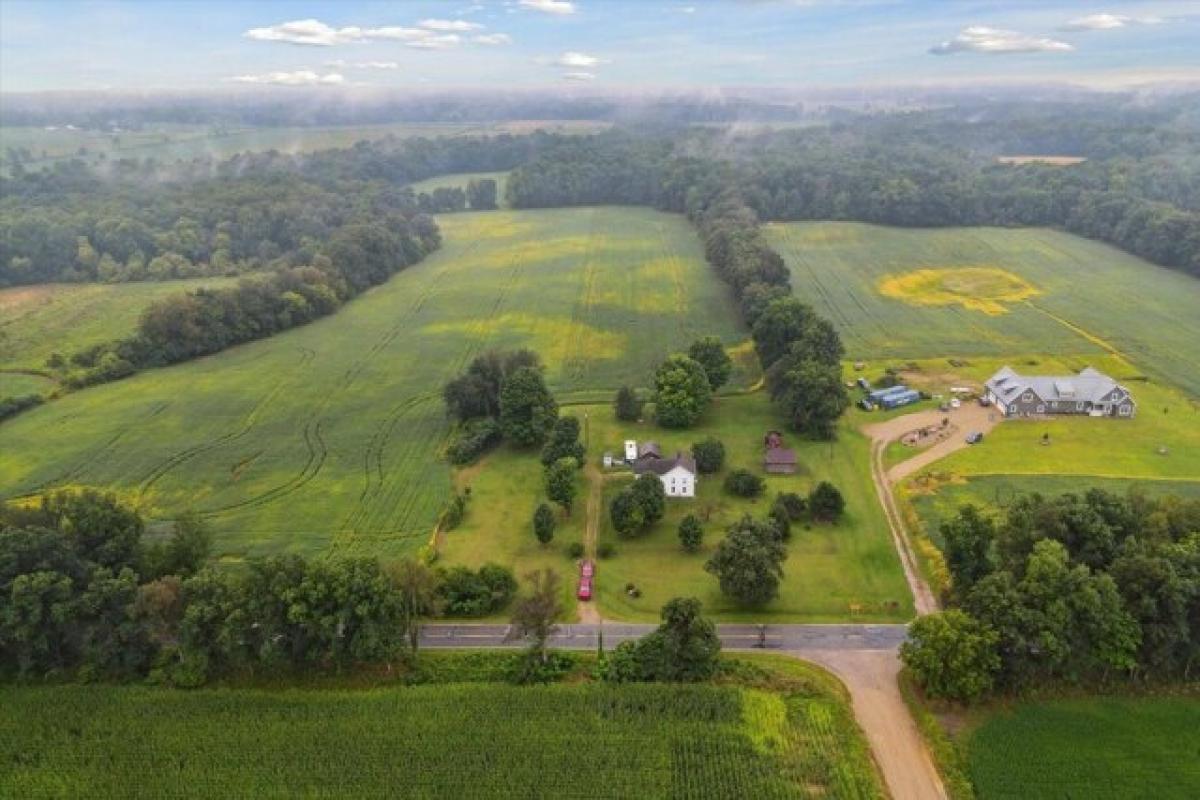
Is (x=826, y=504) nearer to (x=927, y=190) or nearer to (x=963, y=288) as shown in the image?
(x=963, y=288)

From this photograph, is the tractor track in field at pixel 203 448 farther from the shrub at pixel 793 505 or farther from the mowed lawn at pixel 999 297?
the mowed lawn at pixel 999 297

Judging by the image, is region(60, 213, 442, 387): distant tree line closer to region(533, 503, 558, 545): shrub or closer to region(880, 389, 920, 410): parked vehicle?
region(533, 503, 558, 545): shrub

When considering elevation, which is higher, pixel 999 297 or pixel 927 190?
pixel 927 190

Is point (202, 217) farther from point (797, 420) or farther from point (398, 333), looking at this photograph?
point (797, 420)

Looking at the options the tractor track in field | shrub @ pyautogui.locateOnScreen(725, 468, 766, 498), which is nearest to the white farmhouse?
shrub @ pyautogui.locateOnScreen(725, 468, 766, 498)

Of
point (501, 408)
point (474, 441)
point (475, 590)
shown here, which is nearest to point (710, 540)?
point (475, 590)

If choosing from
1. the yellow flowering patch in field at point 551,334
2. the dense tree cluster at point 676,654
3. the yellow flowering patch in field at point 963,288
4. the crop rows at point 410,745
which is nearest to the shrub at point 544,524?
the dense tree cluster at point 676,654
